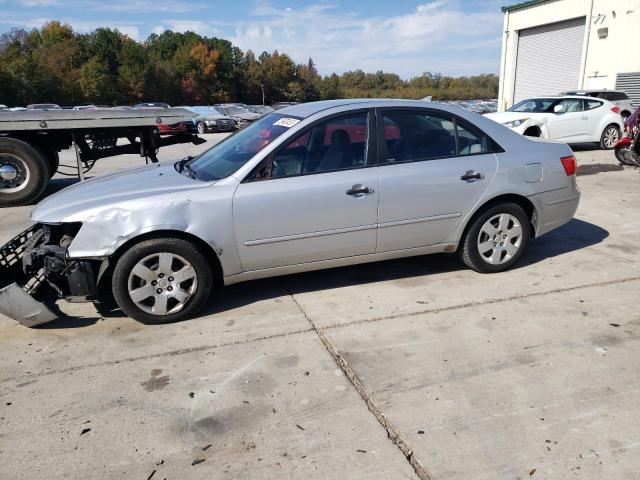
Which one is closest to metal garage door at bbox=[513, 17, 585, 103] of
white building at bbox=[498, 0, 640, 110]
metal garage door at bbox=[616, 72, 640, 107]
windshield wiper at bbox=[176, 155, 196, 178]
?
white building at bbox=[498, 0, 640, 110]

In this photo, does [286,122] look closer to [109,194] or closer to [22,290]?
[109,194]

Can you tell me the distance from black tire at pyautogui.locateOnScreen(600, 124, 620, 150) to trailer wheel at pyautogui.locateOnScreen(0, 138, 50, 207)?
13.2 meters

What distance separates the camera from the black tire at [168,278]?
3617 millimetres

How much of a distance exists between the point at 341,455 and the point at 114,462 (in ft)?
3.59

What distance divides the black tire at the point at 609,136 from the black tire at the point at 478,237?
424 inches

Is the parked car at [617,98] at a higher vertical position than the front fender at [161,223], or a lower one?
higher

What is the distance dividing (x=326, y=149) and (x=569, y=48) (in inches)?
932

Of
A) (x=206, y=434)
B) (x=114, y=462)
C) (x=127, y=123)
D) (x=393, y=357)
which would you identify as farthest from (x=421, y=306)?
(x=127, y=123)

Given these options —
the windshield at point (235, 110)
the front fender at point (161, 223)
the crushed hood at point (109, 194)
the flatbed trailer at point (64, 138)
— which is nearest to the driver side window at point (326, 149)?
the front fender at point (161, 223)

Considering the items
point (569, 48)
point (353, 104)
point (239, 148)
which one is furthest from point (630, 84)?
point (239, 148)

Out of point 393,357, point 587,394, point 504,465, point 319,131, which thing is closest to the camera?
point 504,465

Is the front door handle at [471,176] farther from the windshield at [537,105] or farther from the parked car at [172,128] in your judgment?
the windshield at [537,105]

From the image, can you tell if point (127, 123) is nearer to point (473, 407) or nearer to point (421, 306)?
point (421, 306)

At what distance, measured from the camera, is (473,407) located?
2.79 meters
